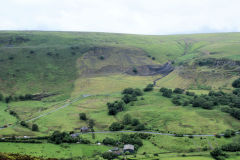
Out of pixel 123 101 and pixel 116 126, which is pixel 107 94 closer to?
pixel 123 101

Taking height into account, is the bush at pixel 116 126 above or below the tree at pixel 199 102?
below

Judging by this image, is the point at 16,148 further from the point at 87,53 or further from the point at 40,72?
the point at 87,53

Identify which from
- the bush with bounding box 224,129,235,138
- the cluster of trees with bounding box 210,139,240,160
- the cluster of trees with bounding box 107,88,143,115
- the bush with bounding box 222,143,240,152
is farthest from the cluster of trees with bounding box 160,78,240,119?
the cluster of trees with bounding box 210,139,240,160

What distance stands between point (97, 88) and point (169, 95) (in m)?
49.7

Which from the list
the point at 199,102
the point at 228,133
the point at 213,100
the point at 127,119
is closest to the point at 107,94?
the point at 127,119

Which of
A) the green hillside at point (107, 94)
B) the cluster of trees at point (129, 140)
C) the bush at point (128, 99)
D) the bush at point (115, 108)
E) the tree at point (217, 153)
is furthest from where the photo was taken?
the bush at point (128, 99)

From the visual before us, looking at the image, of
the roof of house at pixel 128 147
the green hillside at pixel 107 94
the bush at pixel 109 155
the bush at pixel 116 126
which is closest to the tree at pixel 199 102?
the green hillside at pixel 107 94

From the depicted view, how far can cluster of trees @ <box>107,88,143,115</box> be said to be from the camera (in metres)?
106

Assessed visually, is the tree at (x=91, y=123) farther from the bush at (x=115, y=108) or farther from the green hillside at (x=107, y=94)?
the bush at (x=115, y=108)

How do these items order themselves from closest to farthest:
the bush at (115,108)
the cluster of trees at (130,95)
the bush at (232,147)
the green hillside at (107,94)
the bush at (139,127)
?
the bush at (232,147), the green hillside at (107,94), the bush at (139,127), the bush at (115,108), the cluster of trees at (130,95)

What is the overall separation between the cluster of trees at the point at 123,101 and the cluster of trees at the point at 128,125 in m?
10.4

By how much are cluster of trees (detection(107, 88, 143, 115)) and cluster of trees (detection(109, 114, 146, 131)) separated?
10.4m

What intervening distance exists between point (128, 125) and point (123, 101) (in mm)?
25585

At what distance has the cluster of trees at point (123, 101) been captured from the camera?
106 meters
